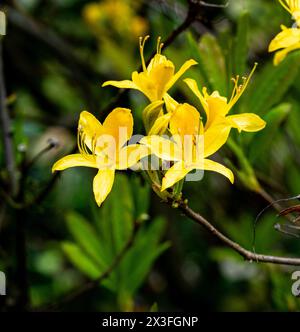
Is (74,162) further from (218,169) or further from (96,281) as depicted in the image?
(96,281)

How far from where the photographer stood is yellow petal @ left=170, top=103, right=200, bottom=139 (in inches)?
39.1

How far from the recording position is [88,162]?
3.43 ft

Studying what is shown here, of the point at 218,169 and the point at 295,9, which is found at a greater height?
the point at 295,9

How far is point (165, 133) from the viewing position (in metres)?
1.03

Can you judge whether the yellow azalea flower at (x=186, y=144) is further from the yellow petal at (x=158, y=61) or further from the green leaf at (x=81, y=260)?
the green leaf at (x=81, y=260)

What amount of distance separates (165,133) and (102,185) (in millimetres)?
120

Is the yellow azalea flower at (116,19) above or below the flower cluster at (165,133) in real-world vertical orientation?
above

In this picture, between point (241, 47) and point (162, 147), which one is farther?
point (241, 47)

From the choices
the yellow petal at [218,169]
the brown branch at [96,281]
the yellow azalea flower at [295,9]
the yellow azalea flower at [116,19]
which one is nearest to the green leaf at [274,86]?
the yellow azalea flower at [295,9]

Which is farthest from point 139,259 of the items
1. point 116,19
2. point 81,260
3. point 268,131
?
point 116,19

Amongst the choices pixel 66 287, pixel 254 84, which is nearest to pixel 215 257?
pixel 66 287

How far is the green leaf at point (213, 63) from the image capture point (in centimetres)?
137

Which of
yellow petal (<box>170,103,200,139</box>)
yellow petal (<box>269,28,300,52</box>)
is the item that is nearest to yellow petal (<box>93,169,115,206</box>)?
yellow petal (<box>170,103,200,139</box>)

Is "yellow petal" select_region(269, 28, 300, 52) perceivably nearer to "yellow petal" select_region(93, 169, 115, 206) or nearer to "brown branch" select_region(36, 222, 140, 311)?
"yellow petal" select_region(93, 169, 115, 206)
